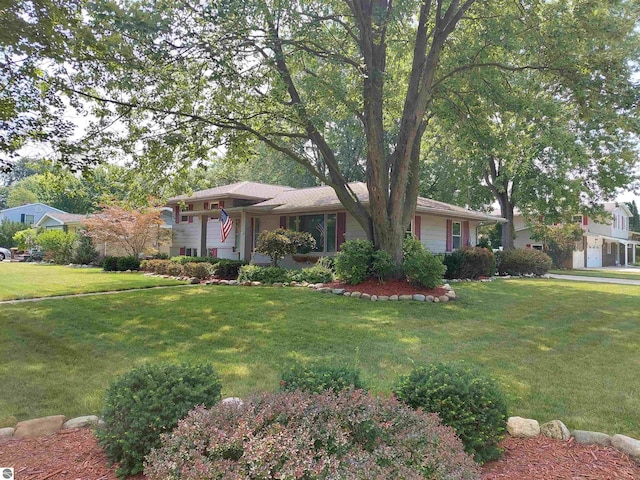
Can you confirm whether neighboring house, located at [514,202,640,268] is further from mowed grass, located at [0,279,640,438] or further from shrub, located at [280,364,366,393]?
shrub, located at [280,364,366,393]

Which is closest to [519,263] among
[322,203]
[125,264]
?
[322,203]

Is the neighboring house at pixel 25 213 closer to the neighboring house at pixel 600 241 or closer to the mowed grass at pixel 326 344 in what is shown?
the mowed grass at pixel 326 344

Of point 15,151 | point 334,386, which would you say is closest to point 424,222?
point 15,151

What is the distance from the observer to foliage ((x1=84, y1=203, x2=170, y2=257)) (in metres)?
20.6

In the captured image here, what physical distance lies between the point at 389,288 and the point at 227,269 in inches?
271

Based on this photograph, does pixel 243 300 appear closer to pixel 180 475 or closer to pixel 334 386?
pixel 334 386

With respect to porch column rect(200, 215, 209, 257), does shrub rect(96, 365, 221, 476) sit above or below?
below

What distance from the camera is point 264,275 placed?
43.8 feet

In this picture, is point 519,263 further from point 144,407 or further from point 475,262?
point 144,407

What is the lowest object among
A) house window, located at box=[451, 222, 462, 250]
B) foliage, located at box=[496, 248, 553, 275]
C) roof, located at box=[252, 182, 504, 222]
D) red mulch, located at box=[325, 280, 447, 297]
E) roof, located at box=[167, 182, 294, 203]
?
red mulch, located at box=[325, 280, 447, 297]

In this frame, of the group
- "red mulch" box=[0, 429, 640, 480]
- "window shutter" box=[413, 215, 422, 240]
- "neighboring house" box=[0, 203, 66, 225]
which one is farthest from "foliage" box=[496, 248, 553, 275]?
"neighboring house" box=[0, 203, 66, 225]

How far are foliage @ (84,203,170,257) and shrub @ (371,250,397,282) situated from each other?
13.2 m

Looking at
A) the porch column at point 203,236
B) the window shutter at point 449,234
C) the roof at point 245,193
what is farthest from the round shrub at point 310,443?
the porch column at point 203,236

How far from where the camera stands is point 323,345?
232 inches
